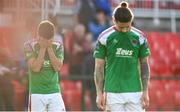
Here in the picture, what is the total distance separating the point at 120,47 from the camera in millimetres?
9102

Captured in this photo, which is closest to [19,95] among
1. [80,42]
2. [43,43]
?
[80,42]

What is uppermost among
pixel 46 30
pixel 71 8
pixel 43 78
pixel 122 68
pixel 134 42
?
pixel 71 8

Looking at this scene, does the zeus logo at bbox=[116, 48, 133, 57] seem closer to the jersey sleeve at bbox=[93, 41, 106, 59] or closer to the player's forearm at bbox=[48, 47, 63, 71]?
the jersey sleeve at bbox=[93, 41, 106, 59]

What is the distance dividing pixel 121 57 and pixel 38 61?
126cm

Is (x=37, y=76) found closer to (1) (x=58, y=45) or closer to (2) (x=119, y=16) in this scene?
(1) (x=58, y=45)

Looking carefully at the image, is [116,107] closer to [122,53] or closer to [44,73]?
[122,53]

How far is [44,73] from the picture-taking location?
9.81 m

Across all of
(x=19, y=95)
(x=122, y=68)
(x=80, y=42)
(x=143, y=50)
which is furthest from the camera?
(x=80, y=42)

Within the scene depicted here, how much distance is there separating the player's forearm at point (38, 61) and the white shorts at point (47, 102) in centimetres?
38

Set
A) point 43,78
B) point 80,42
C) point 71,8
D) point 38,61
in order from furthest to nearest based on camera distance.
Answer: point 71,8, point 80,42, point 43,78, point 38,61

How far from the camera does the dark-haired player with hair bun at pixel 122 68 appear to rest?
897cm

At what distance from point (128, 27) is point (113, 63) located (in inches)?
19.3

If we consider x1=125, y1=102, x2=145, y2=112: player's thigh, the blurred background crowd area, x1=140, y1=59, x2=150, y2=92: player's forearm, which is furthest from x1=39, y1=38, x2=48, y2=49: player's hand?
the blurred background crowd area

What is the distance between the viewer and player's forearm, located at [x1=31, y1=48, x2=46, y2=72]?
31.8 ft
